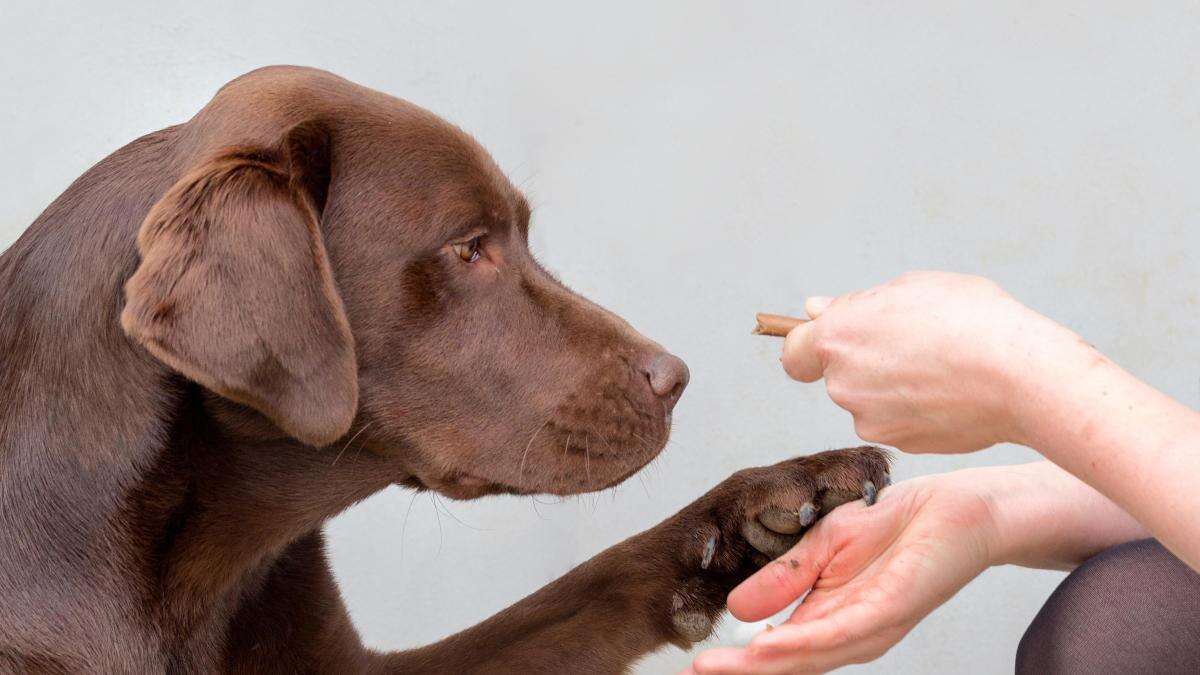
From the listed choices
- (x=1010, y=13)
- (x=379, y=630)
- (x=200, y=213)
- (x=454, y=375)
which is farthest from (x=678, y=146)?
(x=200, y=213)

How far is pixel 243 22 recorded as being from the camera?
319cm

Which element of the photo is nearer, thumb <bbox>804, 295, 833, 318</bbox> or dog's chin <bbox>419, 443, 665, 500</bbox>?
thumb <bbox>804, 295, 833, 318</bbox>

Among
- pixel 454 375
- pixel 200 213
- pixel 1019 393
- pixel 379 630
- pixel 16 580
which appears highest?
pixel 200 213

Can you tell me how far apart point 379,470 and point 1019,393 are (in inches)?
36.4

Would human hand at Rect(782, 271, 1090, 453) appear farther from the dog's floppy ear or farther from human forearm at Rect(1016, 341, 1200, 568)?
the dog's floppy ear

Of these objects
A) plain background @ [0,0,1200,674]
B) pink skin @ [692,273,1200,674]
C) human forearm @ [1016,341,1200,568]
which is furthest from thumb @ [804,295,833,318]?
plain background @ [0,0,1200,674]

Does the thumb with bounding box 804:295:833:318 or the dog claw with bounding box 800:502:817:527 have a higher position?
the thumb with bounding box 804:295:833:318

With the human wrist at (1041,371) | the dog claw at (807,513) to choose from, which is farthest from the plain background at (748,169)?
the human wrist at (1041,371)

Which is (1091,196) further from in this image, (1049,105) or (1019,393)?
(1019,393)

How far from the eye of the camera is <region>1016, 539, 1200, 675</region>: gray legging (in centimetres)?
177

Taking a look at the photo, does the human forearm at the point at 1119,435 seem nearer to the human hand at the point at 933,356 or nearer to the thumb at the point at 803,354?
the human hand at the point at 933,356

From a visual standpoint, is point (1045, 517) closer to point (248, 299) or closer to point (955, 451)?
point (955, 451)

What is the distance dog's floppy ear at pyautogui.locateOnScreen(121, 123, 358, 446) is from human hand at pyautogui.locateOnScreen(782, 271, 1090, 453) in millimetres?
613

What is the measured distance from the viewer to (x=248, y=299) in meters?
1.54
